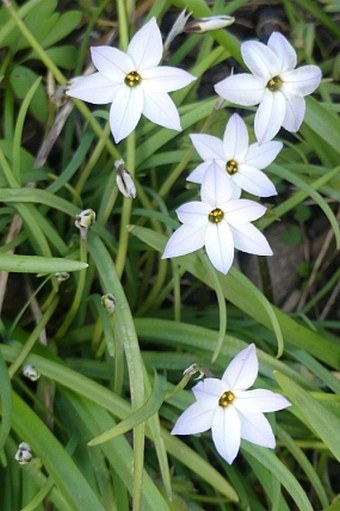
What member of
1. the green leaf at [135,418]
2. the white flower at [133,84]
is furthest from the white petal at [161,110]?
the green leaf at [135,418]

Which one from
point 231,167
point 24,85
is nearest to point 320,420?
point 231,167

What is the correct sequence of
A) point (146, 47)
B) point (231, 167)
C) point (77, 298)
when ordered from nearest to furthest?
point (146, 47) → point (231, 167) → point (77, 298)

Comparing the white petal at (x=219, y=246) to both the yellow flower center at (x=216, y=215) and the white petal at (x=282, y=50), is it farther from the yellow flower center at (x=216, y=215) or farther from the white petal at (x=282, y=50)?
the white petal at (x=282, y=50)

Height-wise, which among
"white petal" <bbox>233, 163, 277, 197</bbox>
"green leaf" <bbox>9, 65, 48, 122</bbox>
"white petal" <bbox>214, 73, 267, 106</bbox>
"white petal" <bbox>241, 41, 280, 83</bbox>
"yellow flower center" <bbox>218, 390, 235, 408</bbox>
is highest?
"green leaf" <bbox>9, 65, 48, 122</bbox>

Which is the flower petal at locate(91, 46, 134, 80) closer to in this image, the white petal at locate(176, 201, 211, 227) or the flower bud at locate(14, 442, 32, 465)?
the white petal at locate(176, 201, 211, 227)

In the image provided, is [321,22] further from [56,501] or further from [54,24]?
[56,501]

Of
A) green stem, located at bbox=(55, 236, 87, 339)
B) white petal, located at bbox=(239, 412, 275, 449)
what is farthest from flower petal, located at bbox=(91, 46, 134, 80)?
white petal, located at bbox=(239, 412, 275, 449)

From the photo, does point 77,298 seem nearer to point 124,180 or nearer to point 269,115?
point 124,180
